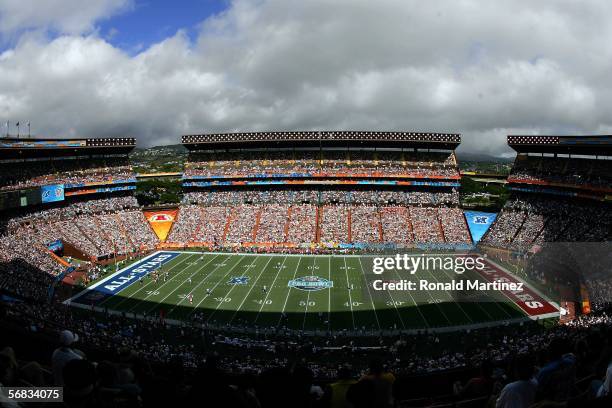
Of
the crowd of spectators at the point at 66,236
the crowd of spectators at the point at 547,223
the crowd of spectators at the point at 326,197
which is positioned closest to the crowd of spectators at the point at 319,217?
the crowd of spectators at the point at 326,197

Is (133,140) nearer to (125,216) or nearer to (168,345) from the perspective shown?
(125,216)

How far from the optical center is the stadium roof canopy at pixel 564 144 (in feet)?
142

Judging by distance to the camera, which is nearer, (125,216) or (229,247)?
(229,247)

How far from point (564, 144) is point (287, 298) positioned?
35.9 metres

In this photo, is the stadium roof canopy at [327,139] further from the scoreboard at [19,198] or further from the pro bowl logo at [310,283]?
the pro bowl logo at [310,283]

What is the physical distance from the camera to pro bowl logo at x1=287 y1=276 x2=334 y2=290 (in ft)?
112

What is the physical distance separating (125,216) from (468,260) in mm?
39893

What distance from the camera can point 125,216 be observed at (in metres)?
53.5

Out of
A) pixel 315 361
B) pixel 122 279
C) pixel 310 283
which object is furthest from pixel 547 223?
pixel 122 279

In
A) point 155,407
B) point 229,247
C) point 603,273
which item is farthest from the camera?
point 229,247

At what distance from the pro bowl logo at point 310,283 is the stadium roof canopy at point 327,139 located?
27843 mm

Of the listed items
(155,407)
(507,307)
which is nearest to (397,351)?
(507,307)

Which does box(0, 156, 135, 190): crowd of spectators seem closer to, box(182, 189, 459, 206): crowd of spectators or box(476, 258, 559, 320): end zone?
box(182, 189, 459, 206): crowd of spectators

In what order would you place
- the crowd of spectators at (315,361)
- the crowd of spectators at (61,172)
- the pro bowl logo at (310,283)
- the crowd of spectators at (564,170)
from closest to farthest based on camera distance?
the crowd of spectators at (315,361) < the pro bowl logo at (310,283) < the crowd of spectators at (564,170) < the crowd of spectators at (61,172)
